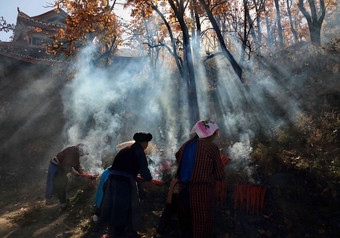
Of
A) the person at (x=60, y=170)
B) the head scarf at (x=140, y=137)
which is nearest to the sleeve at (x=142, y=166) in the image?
the head scarf at (x=140, y=137)

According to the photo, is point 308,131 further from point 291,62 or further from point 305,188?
point 291,62

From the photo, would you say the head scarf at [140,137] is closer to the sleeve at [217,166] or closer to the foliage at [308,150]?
the sleeve at [217,166]

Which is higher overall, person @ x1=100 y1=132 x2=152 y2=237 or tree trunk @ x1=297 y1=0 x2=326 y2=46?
tree trunk @ x1=297 y1=0 x2=326 y2=46

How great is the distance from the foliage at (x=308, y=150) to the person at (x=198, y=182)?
2.57 meters

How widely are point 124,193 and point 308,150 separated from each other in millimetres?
4442

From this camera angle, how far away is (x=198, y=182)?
3.14 m

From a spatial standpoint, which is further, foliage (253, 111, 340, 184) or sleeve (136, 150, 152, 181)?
foliage (253, 111, 340, 184)

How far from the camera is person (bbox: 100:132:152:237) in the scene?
3.87 meters

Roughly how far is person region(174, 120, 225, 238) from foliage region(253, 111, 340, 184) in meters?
2.57

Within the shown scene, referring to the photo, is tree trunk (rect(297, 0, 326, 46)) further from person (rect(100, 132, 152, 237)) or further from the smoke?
person (rect(100, 132, 152, 237))

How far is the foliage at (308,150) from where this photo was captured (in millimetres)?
4504

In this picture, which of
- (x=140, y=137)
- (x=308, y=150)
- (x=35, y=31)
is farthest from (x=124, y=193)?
Answer: (x=35, y=31)

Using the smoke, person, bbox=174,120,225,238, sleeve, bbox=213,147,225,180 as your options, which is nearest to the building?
the smoke

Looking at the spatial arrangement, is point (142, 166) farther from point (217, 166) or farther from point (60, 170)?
point (60, 170)
